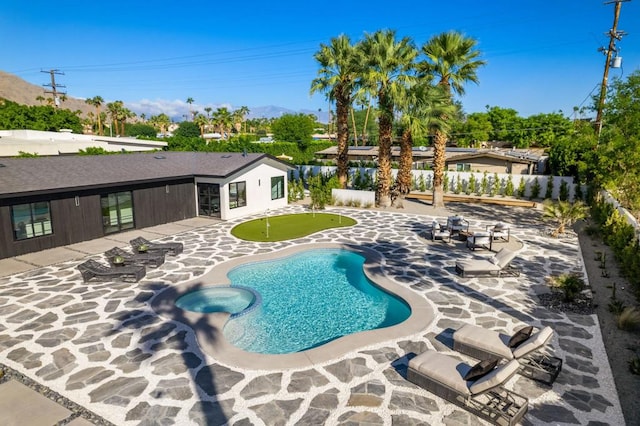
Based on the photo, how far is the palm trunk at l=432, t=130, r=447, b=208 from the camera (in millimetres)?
26047

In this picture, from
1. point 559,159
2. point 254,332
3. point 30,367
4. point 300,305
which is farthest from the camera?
point 559,159

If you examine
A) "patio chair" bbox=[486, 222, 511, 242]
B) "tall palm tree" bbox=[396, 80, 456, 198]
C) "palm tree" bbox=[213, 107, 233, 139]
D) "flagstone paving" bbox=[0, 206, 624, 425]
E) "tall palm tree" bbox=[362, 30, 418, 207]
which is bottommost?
"flagstone paving" bbox=[0, 206, 624, 425]

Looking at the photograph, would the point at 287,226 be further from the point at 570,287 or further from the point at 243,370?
the point at 570,287

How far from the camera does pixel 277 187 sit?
1098 inches

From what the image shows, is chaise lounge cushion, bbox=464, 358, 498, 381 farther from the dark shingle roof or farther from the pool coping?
the dark shingle roof

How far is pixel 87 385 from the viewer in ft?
25.4

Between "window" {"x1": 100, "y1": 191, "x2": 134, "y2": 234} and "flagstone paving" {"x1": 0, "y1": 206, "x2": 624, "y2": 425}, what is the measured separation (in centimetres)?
532

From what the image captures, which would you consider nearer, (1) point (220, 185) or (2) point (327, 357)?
(2) point (327, 357)

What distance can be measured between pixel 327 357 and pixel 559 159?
30.7 metres

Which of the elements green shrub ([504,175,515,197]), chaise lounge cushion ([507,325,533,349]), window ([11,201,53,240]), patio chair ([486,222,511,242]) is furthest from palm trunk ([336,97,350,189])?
chaise lounge cushion ([507,325,533,349])

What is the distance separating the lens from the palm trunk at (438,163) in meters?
26.0

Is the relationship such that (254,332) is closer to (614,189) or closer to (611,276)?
(611,276)

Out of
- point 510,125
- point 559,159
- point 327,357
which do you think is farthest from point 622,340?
point 510,125

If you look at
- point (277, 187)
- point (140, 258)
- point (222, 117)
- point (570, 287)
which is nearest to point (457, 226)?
point (570, 287)
